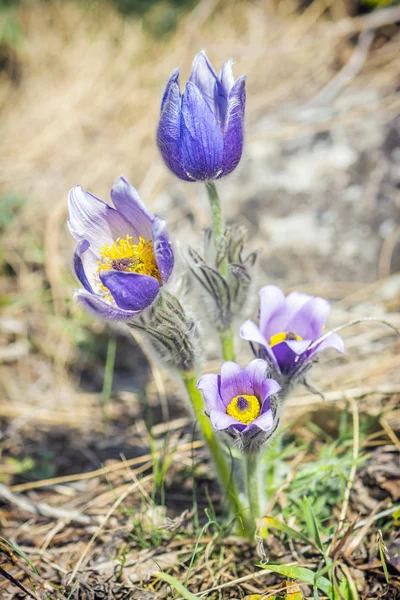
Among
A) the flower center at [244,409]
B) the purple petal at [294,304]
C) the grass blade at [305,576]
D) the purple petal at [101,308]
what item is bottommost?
the grass blade at [305,576]

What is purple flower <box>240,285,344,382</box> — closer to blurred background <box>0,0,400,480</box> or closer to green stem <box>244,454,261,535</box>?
green stem <box>244,454,261,535</box>

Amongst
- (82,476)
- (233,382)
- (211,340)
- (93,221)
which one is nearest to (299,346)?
(233,382)

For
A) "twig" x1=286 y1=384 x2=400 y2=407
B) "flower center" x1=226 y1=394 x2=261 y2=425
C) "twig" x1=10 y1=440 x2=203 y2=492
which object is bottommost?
"twig" x1=286 y1=384 x2=400 y2=407

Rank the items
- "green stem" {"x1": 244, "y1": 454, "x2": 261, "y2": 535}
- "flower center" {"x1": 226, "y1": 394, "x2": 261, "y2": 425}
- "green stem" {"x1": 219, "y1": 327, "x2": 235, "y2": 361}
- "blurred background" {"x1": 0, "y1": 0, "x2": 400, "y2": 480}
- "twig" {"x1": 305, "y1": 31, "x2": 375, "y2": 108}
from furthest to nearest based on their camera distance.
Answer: "twig" {"x1": 305, "y1": 31, "x2": 375, "y2": 108}, "blurred background" {"x1": 0, "y1": 0, "x2": 400, "y2": 480}, "green stem" {"x1": 219, "y1": 327, "x2": 235, "y2": 361}, "green stem" {"x1": 244, "y1": 454, "x2": 261, "y2": 535}, "flower center" {"x1": 226, "y1": 394, "x2": 261, "y2": 425}

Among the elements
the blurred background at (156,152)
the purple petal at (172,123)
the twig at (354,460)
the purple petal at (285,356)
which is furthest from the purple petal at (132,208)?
the blurred background at (156,152)

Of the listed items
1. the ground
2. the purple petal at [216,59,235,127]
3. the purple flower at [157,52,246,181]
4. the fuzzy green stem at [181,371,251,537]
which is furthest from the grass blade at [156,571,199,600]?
the purple petal at [216,59,235,127]

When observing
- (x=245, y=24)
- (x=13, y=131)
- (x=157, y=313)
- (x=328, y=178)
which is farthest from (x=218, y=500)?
(x=245, y=24)

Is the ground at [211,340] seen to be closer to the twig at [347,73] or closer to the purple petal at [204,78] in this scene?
the twig at [347,73]
